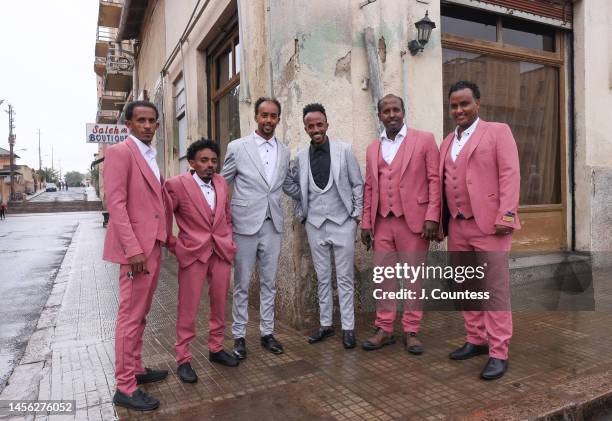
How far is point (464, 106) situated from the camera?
3547 millimetres

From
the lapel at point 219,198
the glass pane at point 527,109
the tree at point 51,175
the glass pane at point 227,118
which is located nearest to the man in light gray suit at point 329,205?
the lapel at point 219,198

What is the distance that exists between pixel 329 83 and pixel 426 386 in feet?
9.60

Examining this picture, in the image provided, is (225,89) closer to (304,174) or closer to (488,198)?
(304,174)

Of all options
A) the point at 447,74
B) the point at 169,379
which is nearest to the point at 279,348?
the point at 169,379

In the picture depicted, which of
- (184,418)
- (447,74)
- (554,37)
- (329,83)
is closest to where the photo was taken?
(184,418)

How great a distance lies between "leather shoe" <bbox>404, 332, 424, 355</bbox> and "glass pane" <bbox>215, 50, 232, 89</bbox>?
4.77 m

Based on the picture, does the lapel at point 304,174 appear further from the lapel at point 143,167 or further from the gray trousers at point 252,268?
the lapel at point 143,167

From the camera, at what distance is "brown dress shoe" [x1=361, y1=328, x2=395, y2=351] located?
3961 millimetres

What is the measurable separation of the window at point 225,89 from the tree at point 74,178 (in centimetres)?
15064

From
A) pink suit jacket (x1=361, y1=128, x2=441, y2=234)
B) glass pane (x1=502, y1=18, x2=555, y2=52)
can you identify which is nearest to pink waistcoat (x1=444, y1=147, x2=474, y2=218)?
pink suit jacket (x1=361, y1=128, x2=441, y2=234)

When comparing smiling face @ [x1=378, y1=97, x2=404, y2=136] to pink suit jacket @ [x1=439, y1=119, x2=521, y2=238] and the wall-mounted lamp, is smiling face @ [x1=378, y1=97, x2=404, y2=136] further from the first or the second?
the wall-mounted lamp

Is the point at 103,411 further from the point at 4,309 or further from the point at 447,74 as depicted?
the point at 447,74

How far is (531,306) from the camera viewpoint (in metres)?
5.30

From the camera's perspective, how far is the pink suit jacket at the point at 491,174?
337cm
